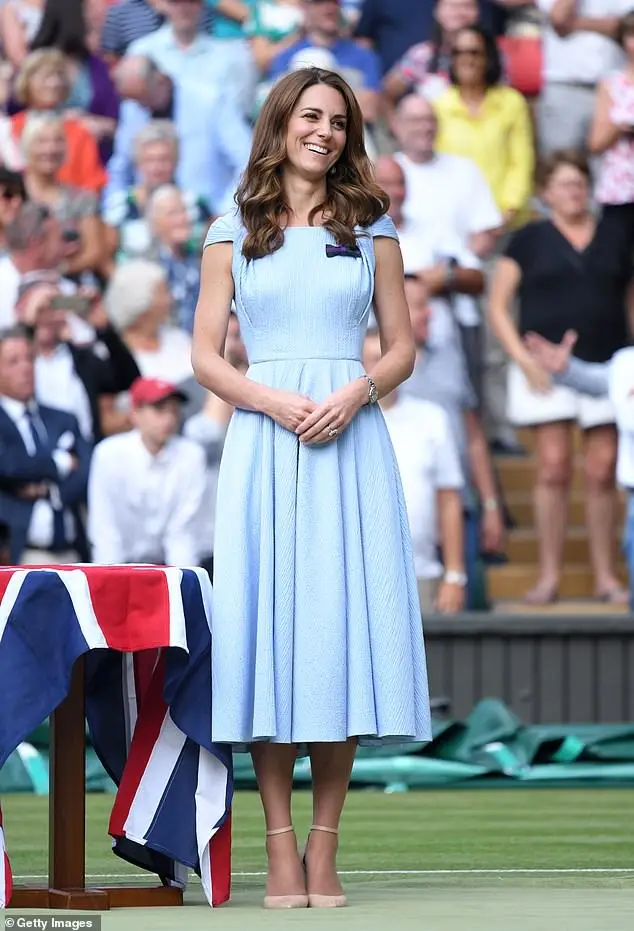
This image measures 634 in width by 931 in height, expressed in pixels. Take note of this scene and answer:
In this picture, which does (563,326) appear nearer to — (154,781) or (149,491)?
(149,491)

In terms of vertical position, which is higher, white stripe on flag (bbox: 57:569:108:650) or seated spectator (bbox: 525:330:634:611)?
seated spectator (bbox: 525:330:634:611)

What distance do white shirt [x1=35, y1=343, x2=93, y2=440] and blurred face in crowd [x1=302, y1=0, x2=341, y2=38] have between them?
8.01 ft

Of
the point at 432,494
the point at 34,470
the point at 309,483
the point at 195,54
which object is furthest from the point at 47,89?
the point at 309,483

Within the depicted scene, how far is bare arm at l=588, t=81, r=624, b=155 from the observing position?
39.0ft

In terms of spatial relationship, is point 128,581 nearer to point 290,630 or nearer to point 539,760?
point 290,630

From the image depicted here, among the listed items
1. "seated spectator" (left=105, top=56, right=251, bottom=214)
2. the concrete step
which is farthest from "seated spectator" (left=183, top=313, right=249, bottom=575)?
the concrete step

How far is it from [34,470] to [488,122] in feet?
10.8

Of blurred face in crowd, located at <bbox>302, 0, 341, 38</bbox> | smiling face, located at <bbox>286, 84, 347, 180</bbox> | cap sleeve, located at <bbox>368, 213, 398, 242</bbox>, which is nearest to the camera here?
smiling face, located at <bbox>286, 84, 347, 180</bbox>

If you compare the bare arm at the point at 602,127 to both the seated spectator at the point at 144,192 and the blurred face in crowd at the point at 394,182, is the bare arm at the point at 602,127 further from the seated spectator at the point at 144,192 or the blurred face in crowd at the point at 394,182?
the seated spectator at the point at 144,192

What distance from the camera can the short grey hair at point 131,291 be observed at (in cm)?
1178

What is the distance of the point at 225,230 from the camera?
5.09 meters

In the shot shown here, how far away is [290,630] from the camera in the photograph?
191 inches

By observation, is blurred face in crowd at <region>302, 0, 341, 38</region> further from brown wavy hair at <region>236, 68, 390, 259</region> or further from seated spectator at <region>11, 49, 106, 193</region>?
brown wavy hair at <region>236, 68, 390, 259</region>

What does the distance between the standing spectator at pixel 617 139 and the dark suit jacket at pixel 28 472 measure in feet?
10.7
